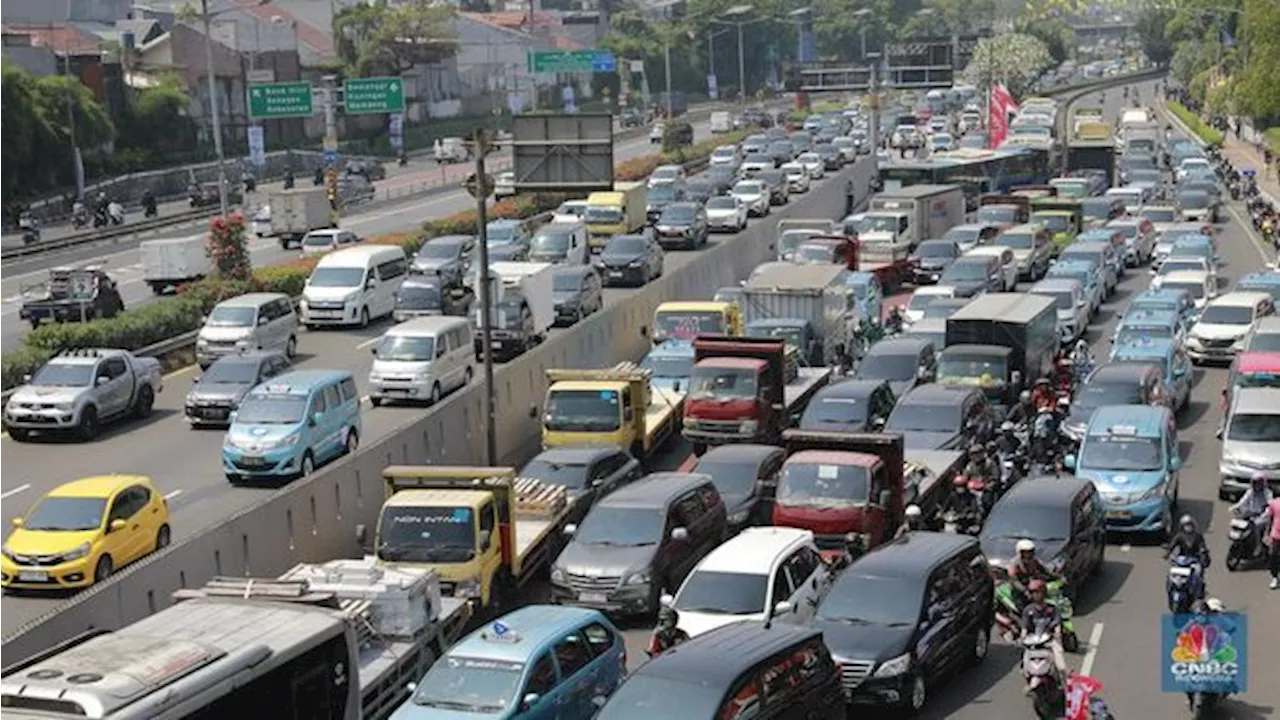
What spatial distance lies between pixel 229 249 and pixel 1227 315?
26.4 meters

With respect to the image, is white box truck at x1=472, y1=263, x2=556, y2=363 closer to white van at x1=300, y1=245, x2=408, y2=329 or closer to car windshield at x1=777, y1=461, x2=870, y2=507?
white van at x1=300, y1=245, x2=408, y2=329

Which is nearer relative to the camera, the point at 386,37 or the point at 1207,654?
the point at 1207,654

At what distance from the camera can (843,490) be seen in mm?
26281

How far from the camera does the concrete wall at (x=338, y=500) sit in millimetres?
21500

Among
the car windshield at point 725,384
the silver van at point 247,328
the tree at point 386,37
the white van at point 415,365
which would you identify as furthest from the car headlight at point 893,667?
the tree at point 386,37

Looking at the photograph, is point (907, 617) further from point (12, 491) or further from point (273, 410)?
point (12, 491)

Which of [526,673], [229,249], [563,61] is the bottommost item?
[526,673]

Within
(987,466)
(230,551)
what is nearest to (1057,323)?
(987,466)

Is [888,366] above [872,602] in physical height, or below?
below

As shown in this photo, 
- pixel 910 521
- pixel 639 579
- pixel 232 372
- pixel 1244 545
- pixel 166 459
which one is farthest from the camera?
pixel 232 372

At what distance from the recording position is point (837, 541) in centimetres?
2589

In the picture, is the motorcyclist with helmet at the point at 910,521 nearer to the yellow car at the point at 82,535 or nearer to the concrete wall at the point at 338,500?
the concrete wall at the point at 338,500

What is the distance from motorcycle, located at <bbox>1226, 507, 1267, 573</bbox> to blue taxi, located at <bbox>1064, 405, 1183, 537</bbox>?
167 cm

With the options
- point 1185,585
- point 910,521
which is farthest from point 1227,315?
point 1185,585
